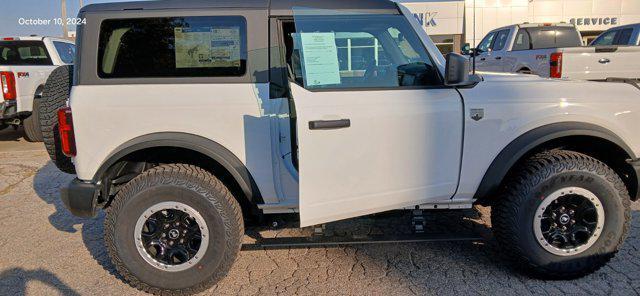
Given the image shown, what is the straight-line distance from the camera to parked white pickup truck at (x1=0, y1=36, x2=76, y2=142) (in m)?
7.56

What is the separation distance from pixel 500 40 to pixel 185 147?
32.8 ft

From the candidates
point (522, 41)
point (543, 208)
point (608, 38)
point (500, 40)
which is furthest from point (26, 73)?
point (608, 38)

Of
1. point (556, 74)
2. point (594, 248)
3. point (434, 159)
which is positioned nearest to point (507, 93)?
point (434, 159)

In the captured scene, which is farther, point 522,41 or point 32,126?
point 522,41

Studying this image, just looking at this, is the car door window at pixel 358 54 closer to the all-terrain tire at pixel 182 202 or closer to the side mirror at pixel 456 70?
the side mirror at pixel 456 70

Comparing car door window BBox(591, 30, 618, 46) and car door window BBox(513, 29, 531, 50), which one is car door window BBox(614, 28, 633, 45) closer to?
car door window BBox(591, 30, 618, 46)

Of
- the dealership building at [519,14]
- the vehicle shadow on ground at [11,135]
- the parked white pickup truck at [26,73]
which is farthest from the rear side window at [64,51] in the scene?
the dealership building at [519,14]

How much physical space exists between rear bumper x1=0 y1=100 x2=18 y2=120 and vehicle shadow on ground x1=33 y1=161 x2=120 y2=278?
1.88m

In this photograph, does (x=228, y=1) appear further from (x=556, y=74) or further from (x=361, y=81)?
(x=556, y=74)

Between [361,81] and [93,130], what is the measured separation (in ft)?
5.63

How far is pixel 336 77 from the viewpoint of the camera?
277 cm

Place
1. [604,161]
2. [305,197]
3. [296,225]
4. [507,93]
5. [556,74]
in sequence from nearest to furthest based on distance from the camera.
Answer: [305,197], [507,93], [604,161], [296,225], [556,74]

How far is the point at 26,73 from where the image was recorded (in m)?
7.80

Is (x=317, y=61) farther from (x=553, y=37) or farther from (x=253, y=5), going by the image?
(x=553, y=37)
